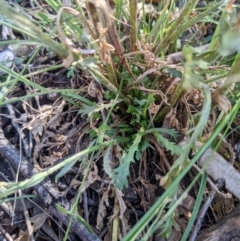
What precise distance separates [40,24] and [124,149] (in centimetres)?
49

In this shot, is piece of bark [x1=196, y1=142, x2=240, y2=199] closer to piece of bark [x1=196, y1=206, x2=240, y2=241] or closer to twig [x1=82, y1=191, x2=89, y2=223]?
piece of bark [x1=196, y1=206, x2=240, y2=241]

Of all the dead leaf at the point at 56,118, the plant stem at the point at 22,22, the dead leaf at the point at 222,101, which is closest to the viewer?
the plant stem at the point at 22,22

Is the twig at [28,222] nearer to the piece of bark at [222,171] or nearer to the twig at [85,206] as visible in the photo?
the twig at [85,206]

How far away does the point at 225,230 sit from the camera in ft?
3.33

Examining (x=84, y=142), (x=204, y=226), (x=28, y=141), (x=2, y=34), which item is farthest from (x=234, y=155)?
(x=2, y=34)

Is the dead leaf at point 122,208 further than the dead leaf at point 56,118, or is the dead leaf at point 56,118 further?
the dead leaf at point 56,118

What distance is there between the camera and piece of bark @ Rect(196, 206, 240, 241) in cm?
100

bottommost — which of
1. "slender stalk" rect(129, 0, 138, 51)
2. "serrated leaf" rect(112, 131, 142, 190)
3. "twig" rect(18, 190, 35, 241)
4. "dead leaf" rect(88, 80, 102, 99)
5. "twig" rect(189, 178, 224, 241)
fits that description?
"twig" rect(18, 190, 35, 241)

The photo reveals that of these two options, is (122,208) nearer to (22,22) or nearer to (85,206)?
(85,206)

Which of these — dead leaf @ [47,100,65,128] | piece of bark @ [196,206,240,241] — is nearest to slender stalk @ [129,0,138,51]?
dead leaf @ [47,100,65,128]

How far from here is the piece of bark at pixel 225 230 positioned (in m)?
1.00

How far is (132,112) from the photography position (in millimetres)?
1074

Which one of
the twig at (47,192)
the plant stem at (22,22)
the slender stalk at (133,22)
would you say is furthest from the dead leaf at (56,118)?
the plant stem at (22,22)

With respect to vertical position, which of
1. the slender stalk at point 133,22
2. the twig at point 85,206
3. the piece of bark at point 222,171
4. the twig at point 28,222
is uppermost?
the slender stalk at point 133,22
